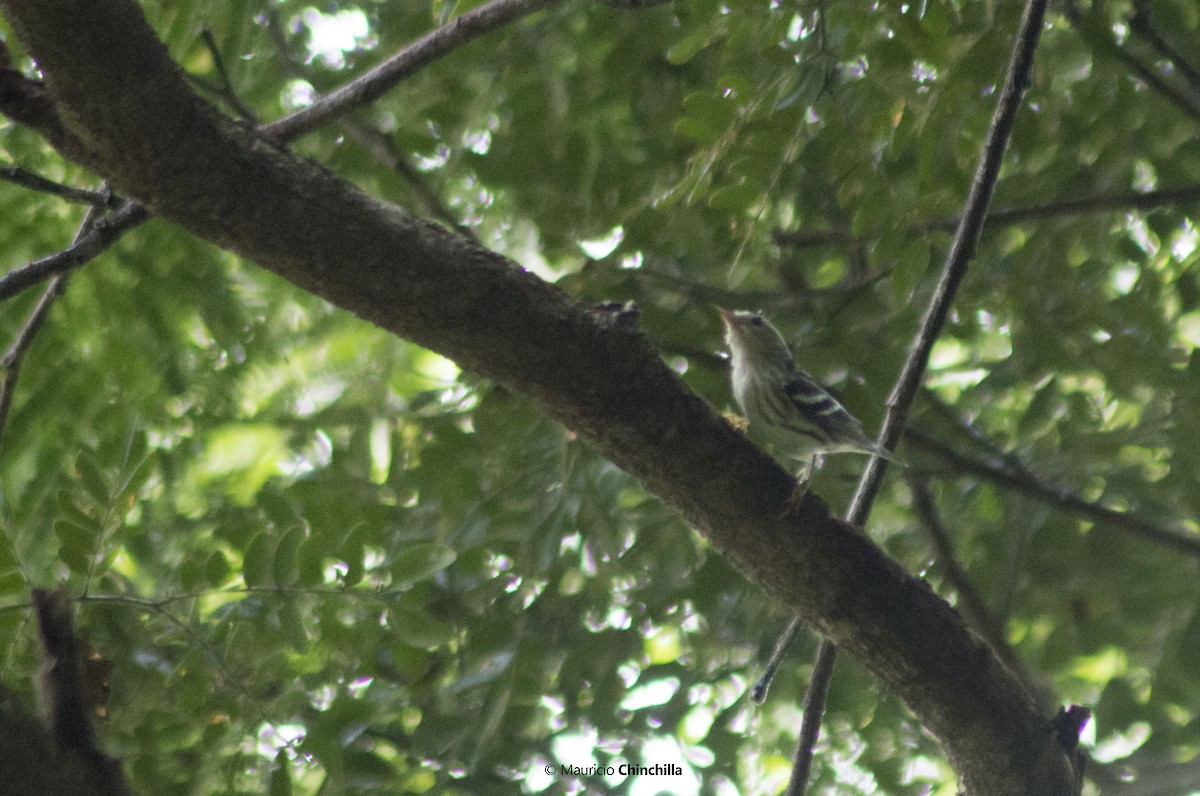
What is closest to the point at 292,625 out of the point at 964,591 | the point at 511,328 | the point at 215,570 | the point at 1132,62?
the point at 215,570

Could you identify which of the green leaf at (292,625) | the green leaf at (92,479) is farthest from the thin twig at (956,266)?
the green leaf at (92,479)

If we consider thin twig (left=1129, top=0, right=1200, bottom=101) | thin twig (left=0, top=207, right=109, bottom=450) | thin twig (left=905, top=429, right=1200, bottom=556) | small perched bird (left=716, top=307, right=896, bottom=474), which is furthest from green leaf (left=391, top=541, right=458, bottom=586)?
thin twig (left=1129, top=0, right=1200, bottom=101)

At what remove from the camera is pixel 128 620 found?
3.63 metres

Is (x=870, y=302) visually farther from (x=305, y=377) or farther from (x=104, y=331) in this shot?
(x=104, y=331)

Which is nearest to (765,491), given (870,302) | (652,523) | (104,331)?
(652,523)

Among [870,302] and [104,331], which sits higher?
[870,302]

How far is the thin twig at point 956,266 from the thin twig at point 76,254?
204 cm

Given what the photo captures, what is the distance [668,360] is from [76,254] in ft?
7.76

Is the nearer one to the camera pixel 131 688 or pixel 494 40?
pixel 131 688

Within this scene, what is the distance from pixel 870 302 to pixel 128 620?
2.94 meters

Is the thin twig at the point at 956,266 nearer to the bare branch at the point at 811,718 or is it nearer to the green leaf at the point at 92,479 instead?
the bare branch at the point at 811,718

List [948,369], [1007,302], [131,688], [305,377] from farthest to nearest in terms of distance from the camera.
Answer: [305,377] → [948,369] → [1007,302] → [131,688]

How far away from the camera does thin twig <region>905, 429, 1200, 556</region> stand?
3.98 meters

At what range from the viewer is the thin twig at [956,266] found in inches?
121
